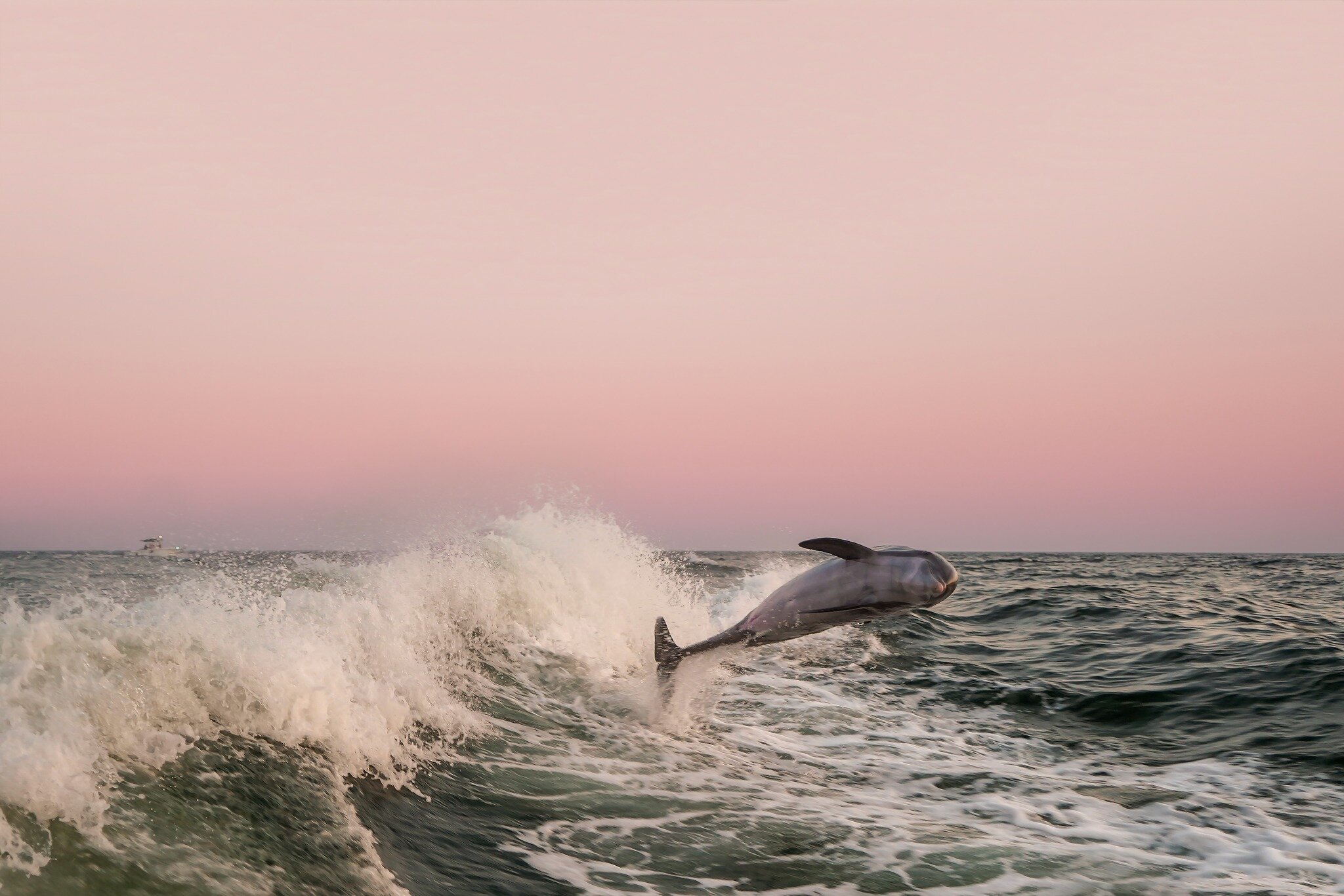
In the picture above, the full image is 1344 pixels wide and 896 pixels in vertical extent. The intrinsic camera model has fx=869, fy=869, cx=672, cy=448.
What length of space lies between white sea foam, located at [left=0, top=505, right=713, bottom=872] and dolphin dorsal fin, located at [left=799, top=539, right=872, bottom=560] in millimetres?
3802

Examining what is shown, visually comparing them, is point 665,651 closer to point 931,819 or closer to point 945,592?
point 945,592

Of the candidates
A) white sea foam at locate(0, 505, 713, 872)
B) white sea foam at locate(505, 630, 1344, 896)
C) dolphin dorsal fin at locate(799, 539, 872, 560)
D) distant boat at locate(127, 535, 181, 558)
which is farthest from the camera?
distant boat at locate(127, 535, 181, 558)

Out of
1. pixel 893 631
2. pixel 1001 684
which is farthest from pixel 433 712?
pixel 893 631

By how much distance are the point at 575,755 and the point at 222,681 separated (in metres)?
3.45

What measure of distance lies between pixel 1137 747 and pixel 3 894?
10.4 m

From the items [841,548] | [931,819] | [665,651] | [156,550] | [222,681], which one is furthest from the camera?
[156,550]

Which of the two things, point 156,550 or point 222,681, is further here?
point 156,550

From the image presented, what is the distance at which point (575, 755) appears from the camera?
838 cm

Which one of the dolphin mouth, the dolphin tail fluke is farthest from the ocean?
the dolphin mouth

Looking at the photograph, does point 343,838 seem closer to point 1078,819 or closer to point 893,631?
point 1078,819

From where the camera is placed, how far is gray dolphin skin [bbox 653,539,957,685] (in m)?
8.91

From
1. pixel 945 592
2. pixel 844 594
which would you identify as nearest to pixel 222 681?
pixel 844 594

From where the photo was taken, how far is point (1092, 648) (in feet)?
51.0

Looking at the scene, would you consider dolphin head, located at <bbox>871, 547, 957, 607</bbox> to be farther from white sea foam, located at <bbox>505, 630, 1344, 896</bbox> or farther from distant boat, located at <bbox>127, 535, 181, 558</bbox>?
distant boat, located at <bbox>127, 535, 181, 558</bbox>
